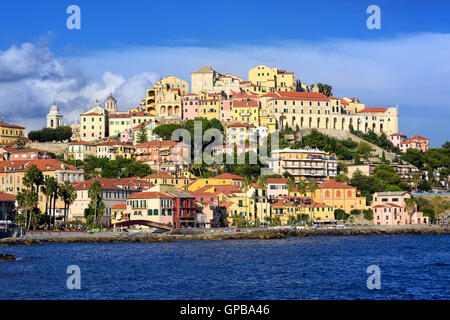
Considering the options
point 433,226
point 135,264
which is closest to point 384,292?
point 135,264

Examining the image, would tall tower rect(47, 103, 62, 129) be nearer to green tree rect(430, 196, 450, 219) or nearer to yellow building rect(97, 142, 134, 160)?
yellow building rect(97, 142, 134, 160)

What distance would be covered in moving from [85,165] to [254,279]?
73883mm

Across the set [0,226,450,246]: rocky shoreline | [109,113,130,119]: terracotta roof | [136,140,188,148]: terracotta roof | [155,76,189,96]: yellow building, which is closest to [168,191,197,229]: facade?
[0,226,450,246]: rocky shoreline

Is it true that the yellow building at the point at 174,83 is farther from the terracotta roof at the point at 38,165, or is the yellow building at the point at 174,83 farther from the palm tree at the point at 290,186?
the palm tree at the point at 290,186

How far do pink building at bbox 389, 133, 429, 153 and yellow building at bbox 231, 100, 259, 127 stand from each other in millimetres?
28481

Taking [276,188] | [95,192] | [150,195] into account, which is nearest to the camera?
[150,195]

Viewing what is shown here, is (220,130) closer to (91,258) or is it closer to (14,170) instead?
(14,170)

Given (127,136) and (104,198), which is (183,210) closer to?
(104,198)

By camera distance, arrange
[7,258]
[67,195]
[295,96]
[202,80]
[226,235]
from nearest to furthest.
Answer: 1. [7,258]
2. [226,235]
3. [67,195]
4. [295,96]
5. [202,80]

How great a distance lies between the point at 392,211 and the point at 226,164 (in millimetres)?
26360

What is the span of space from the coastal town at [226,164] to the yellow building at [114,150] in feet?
0.55

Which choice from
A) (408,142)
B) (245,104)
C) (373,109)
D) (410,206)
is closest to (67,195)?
(410,206)

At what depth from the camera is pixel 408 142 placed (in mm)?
136750

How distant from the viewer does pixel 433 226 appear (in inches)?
3743
